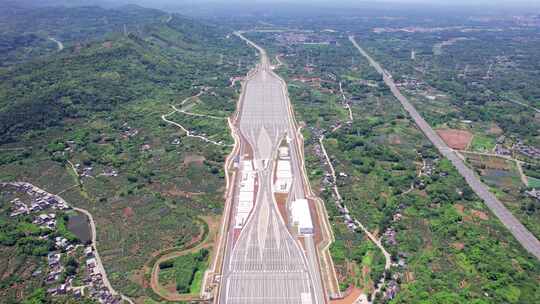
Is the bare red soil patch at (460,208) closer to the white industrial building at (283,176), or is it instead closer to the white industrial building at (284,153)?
the white industrial building at (283,176)

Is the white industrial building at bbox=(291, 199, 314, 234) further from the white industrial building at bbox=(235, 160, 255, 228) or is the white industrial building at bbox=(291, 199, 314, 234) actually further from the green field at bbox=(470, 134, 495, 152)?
the green field at bbox=(470, 134, 495, 152)

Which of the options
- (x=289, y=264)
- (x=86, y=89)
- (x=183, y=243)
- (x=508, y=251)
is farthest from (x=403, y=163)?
(x=86, y=89)

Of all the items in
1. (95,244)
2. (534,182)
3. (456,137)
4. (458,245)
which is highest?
(456,137)

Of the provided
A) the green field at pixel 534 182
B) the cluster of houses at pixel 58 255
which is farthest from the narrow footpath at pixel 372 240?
the green field at pixel 534 182

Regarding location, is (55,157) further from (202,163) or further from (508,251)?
(508,251)

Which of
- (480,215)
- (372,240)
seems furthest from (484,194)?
(372,240)

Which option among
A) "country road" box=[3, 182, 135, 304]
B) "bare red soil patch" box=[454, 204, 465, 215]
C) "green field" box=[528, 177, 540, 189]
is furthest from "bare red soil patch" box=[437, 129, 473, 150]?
"country road" box=[3, 182, 135, 304]

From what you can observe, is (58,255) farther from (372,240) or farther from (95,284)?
(372,240)
